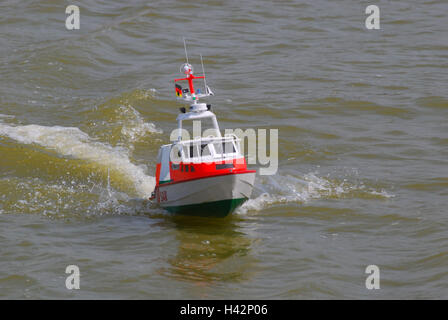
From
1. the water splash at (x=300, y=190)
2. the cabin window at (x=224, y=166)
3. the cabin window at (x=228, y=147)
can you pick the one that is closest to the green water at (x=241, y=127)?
the water splash at (x=300, y=190)

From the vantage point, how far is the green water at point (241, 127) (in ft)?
39.3

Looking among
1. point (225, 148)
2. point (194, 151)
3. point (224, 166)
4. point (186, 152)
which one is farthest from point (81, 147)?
point (224, 166)

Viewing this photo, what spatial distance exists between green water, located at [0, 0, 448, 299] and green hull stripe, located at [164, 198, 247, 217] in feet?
1.06

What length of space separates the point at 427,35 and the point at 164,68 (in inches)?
478

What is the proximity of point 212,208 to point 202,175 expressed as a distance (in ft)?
2.87

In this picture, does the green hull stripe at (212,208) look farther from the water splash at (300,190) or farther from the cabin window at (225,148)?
the water splash at (300,190)

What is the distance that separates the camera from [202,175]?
1345cm

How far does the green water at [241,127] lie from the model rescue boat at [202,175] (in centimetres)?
57

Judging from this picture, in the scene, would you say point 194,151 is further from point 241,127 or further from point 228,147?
point 241,127

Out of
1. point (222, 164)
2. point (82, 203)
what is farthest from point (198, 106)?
point (82, 203)

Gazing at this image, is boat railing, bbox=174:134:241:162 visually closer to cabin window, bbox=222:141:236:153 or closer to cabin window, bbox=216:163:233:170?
cabin window, bbox=222:141:236:153

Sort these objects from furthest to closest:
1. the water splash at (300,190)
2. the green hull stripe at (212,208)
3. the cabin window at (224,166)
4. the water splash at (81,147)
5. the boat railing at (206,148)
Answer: the water splash at (81,147) → the water splash at (300,190) → the boat railing at (206,148) → the green hull stripe at (212,208) → the cabin window at (224,166)

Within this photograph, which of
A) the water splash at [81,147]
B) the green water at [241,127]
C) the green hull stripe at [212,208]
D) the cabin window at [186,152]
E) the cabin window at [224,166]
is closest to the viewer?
the green water at [241,127]

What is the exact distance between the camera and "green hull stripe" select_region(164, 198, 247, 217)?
45.2ft
